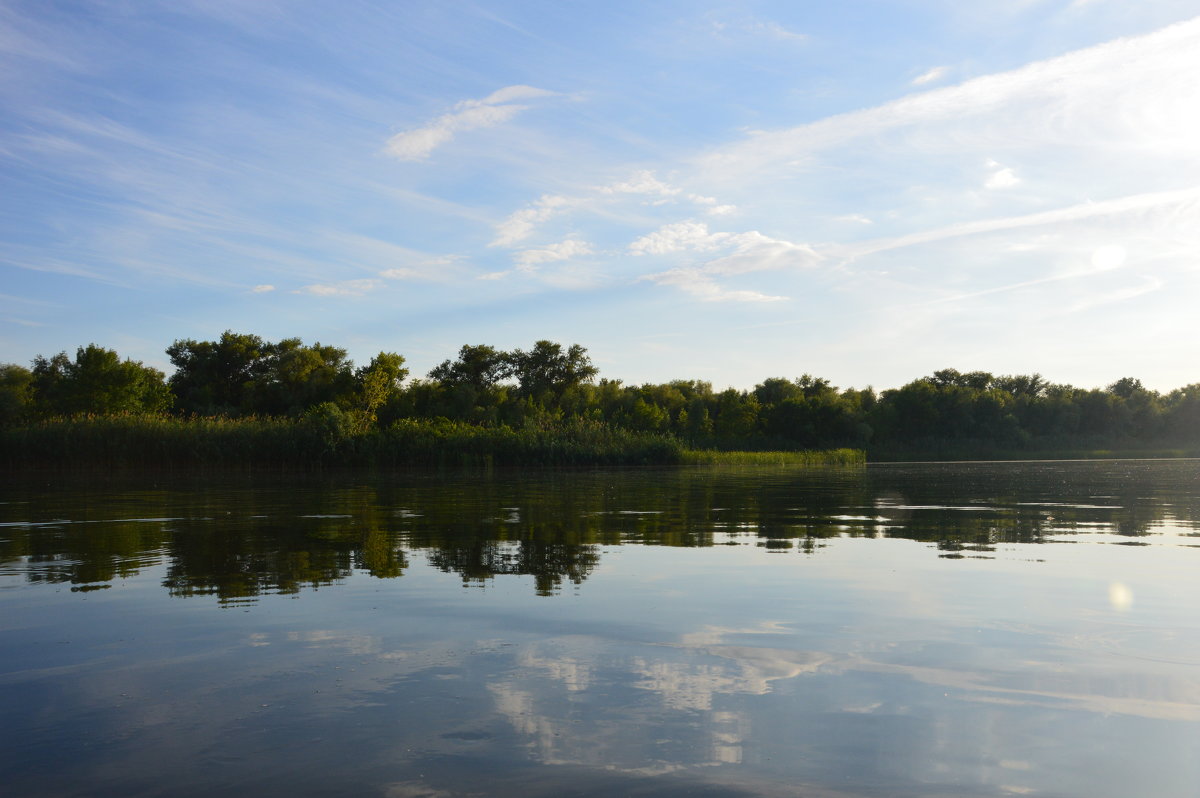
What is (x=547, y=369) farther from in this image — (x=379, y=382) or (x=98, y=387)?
(x=98, y=387)

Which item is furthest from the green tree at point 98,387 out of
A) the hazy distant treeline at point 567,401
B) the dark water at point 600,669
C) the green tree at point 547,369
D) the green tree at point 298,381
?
the dark water at point 600,669

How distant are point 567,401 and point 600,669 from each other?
73257 millimetres

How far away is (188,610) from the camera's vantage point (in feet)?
20.8

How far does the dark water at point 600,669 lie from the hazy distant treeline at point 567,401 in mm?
36866

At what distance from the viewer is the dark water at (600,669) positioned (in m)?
3.30

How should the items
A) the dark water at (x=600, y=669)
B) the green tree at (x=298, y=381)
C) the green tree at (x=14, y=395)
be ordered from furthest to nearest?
the green tree at (x=298, y=381) → the green tree at (x=14, y=395) → the dark water at (x=600, y=669)

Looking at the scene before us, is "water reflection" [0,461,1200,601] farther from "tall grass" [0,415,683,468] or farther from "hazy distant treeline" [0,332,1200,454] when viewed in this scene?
"hazy distant treeline" [0,332,1200,454]

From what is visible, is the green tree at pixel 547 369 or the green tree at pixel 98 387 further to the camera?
the green tree at pixel 547 369

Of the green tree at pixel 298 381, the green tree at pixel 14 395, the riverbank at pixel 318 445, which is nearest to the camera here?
the riverbank at pixel 318 445

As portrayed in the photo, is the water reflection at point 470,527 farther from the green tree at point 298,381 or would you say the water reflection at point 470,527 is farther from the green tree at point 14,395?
the green tree at point 298,381

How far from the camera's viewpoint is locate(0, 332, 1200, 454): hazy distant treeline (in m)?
56.6

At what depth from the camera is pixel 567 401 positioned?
3066 inches

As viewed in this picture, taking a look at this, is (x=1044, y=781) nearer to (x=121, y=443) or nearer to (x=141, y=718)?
(x=141, y=718)

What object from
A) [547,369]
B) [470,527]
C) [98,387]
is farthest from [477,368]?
[470,527]
